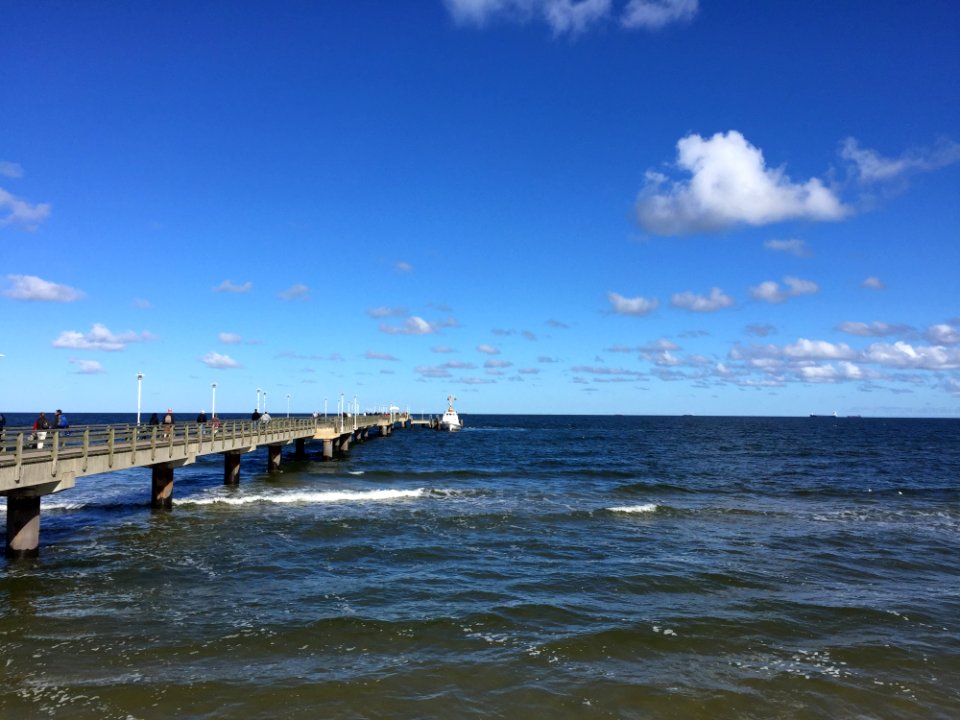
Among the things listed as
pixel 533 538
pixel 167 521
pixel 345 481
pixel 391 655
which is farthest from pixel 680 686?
pixel 345 481

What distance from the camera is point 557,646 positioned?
11867 millimetres

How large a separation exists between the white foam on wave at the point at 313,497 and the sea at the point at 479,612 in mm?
367

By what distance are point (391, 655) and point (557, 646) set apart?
119 inches

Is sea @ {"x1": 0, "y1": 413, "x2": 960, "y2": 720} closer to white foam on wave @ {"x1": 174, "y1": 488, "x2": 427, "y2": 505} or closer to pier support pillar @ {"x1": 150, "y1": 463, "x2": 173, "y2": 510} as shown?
white foam on wave @ {"x1": 174, "y1": 488, "x2": 427, "y2": 505}

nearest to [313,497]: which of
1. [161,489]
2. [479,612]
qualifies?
[161,489]

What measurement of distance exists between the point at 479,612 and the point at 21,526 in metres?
13.5

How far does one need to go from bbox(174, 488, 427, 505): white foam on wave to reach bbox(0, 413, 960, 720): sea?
367 mm

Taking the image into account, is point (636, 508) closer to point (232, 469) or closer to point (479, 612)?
point (479, 612)

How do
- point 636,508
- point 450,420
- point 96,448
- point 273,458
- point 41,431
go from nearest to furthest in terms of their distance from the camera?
point 41,431, point 96,448, point 636,508, point 273,458, point 450,420

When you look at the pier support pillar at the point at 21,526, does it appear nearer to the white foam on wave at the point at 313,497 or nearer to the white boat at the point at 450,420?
the white foam on wave at the point at 313,497

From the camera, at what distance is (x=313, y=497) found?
30688 millimetres

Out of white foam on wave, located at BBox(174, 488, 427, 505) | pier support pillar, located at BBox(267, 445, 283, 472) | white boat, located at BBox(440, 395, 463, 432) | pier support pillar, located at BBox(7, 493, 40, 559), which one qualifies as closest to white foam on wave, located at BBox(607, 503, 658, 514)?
white foam on wave, located at BBox(174, 488, 427, 505)

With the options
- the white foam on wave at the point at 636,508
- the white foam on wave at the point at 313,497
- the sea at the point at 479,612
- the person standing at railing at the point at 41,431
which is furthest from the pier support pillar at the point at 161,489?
the white foam on wave at the point at 636,508

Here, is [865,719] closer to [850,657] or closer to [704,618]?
[850,657]
